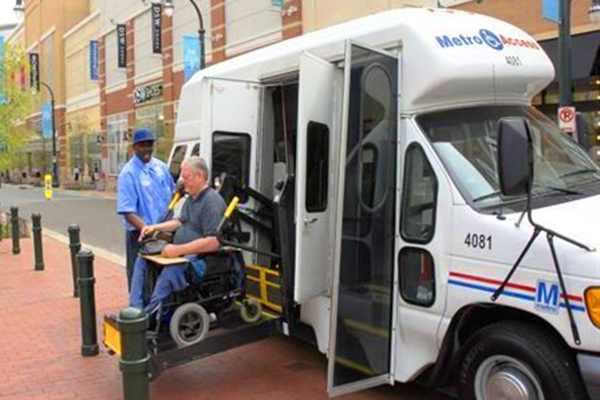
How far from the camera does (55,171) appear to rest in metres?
54.5

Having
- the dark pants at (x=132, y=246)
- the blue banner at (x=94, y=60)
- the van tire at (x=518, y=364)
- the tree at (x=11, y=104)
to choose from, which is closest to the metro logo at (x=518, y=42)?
the van tire at (x=518, y=364)

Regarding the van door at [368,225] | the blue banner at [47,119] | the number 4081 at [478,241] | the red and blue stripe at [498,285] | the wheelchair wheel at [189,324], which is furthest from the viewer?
the blue banner at [47,119]

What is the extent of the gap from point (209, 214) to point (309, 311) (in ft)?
3.67

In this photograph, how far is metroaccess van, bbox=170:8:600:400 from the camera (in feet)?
11.3

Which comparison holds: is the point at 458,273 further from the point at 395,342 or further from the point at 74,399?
the point at 74,399

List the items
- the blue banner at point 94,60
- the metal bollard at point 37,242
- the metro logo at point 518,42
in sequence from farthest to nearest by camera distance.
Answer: the blue banner at point 94,60, the metal bollard at point 37,242, the metro logo at point 518,42

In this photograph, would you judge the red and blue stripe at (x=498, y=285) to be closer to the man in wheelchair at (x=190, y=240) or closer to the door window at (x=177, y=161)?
the man in wheelchair at (x=190, y=240)

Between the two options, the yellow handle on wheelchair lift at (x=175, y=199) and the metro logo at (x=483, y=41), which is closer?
the metro logo at (x=483, y=41)

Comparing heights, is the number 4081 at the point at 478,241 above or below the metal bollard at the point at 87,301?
above

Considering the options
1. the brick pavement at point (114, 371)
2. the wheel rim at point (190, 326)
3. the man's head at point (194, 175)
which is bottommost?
the brick pavement at point (114, 371)

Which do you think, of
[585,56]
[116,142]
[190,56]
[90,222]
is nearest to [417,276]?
[585,56]

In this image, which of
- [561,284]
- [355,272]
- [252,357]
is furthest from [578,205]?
[252,357]

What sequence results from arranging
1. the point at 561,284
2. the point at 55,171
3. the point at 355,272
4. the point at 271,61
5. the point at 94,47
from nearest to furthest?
the point at 561,284 < the point at 355,272 < the point at 271,61 < the point at 94,47 < the point at 55,171

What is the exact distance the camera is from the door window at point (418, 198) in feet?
13.5
